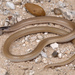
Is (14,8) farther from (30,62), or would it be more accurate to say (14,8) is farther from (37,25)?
(30,62)

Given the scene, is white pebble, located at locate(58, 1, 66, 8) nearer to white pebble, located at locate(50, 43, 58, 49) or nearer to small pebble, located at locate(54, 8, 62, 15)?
small pebble, located at locate(54, 8, 62, 15)

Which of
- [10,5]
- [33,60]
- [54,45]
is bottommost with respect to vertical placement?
[33,60]

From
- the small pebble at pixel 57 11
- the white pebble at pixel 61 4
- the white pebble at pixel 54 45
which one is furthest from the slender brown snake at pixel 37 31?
the white pebble at pixel 61 4

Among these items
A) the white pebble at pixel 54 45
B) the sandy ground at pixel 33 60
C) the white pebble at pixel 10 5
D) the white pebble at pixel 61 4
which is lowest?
the sandy ground at pixel 33 60

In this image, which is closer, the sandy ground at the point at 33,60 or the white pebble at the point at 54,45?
the sandy ground at the point at 33,60

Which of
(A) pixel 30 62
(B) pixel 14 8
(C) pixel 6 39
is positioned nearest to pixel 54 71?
(A) pixel 30 62

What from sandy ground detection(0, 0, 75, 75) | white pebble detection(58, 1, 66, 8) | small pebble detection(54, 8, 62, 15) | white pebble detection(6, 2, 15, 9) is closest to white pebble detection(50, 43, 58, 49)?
sandy ground detection(0, 0, 75, 75)

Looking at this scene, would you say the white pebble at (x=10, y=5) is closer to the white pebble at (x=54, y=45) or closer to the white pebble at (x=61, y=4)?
the white pebble at (x=61, y=4)

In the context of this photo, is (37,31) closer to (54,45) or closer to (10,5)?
(54,45)

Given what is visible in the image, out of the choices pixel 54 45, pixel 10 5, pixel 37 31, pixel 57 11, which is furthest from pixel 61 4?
pixel 54 45

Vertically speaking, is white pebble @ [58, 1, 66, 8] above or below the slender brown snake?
above

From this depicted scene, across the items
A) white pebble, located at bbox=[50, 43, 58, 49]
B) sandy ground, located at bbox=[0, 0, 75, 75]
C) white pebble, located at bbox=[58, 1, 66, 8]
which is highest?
white pebble, located at bbox=[58, 1, 66, 8]
